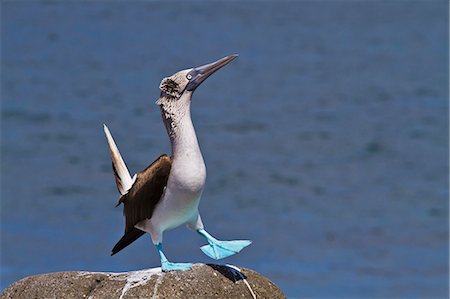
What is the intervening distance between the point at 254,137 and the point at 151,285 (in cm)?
1202

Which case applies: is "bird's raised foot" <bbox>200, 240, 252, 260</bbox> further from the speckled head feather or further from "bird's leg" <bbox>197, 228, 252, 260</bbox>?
the speckled head feather

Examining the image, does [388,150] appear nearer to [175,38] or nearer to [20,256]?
[20,256]

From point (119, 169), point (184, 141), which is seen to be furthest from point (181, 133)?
point (119, 169)

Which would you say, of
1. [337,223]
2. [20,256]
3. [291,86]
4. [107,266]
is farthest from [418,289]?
[291,86]

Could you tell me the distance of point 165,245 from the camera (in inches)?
562

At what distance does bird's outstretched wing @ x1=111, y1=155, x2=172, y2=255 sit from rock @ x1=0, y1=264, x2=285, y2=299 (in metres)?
0.32

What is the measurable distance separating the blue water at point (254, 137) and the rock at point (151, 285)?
5821 millimetres

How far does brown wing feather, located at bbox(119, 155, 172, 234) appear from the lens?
742 centimetres

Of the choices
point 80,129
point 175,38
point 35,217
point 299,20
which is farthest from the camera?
point 299,20

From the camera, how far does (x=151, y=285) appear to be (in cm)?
742

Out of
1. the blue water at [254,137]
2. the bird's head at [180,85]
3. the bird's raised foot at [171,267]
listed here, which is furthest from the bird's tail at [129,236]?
the blue water at [254,137]

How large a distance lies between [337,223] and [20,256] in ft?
13.1

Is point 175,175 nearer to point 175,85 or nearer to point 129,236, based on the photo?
point 175,85

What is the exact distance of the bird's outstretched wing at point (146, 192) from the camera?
292 inches
